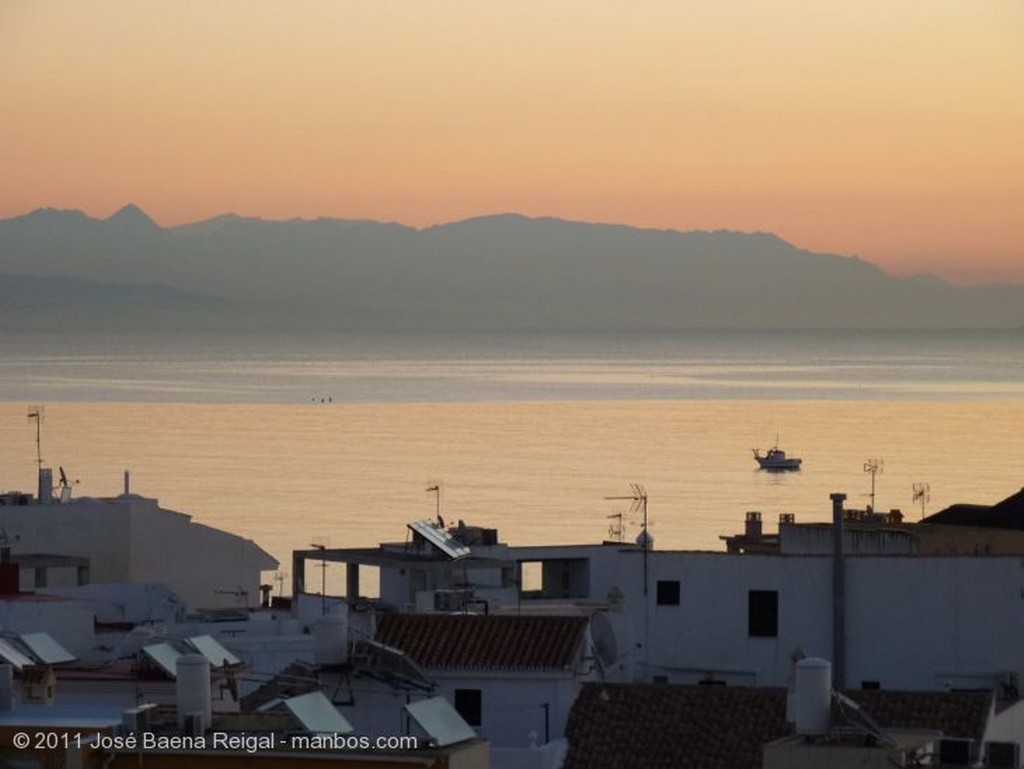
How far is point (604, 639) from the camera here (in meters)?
24.7

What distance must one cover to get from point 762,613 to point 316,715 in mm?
10276

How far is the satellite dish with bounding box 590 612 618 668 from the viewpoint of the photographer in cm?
2394

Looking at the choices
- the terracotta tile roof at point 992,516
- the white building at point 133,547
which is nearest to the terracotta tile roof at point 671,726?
the terracotta tile roof at point 992,516

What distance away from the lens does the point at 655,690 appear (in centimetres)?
2098

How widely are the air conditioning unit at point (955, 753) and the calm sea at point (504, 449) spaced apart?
32999 millimetres

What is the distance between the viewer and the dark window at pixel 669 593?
88.2 feet

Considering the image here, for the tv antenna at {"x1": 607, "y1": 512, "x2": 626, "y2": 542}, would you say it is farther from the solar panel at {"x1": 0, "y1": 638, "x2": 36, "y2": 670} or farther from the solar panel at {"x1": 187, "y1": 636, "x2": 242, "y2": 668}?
the solar panel at {"x1": 0, "y1": 638, "x2": 36, "y2": 670}

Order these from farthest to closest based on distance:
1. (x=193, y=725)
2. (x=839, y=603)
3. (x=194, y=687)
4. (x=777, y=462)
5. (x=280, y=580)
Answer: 1. (x=777, y=462)
2. (x=280, y=580)
3. (x=839, y=603)
4. (x=194, y=687)
5. (x=193, y=725)

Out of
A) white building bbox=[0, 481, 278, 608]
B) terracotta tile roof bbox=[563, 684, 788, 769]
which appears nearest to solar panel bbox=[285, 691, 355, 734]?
terracotta tile roof bbox=[563, 684, 788, 769]

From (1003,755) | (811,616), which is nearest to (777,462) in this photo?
(811,616)

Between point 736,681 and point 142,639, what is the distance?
5.01 m

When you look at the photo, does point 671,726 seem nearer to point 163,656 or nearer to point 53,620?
point 163,656

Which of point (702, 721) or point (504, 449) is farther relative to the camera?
point (504, 449)

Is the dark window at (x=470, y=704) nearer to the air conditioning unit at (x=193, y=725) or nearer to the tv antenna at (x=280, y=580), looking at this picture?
the air conditioning unit at (x=193, y=725)
